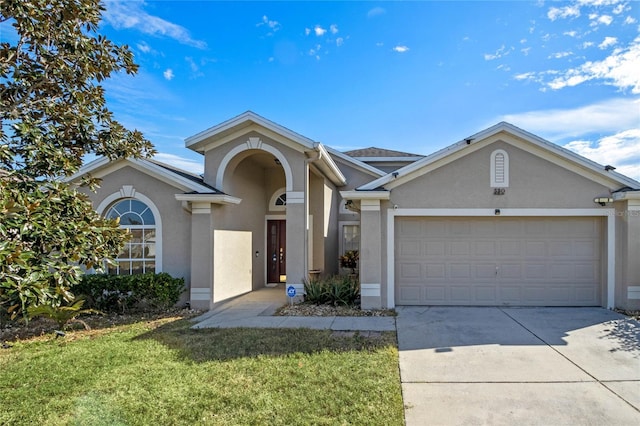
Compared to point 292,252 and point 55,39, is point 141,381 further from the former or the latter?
point 292,252

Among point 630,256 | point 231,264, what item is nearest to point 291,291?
point 231,264

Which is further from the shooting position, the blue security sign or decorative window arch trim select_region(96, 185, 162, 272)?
decorative window arch trim select_region(96, 185, 162, 272)

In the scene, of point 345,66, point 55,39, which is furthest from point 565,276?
point 55,39

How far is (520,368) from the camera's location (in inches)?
216

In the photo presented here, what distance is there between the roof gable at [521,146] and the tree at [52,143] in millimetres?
6355

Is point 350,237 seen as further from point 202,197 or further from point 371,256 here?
point 202,197

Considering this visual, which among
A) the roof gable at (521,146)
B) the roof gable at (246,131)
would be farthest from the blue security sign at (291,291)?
the roof gable at (246,131)

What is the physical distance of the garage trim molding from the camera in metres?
9.16

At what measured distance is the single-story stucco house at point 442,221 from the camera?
30.3 feet

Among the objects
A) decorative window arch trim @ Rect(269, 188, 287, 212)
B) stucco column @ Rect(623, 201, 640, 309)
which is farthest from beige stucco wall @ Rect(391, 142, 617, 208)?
decorative window arch trim @ Rect(269, 188, 287, 212)

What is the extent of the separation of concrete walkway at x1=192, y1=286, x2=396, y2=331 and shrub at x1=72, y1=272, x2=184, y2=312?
138cm

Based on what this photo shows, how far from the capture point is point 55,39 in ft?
16.4

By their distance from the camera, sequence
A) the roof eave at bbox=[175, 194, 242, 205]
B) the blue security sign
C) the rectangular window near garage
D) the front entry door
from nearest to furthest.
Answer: the roof eave at bbox=[175, 194, 242, 205], the blue security sign, the front entry door, the rectangular window near garage

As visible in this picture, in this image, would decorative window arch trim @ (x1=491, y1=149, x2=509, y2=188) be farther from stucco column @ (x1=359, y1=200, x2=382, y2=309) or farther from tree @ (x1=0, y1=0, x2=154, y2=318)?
tree @ (x1=0, y1=0, x2=154, y2=318)
